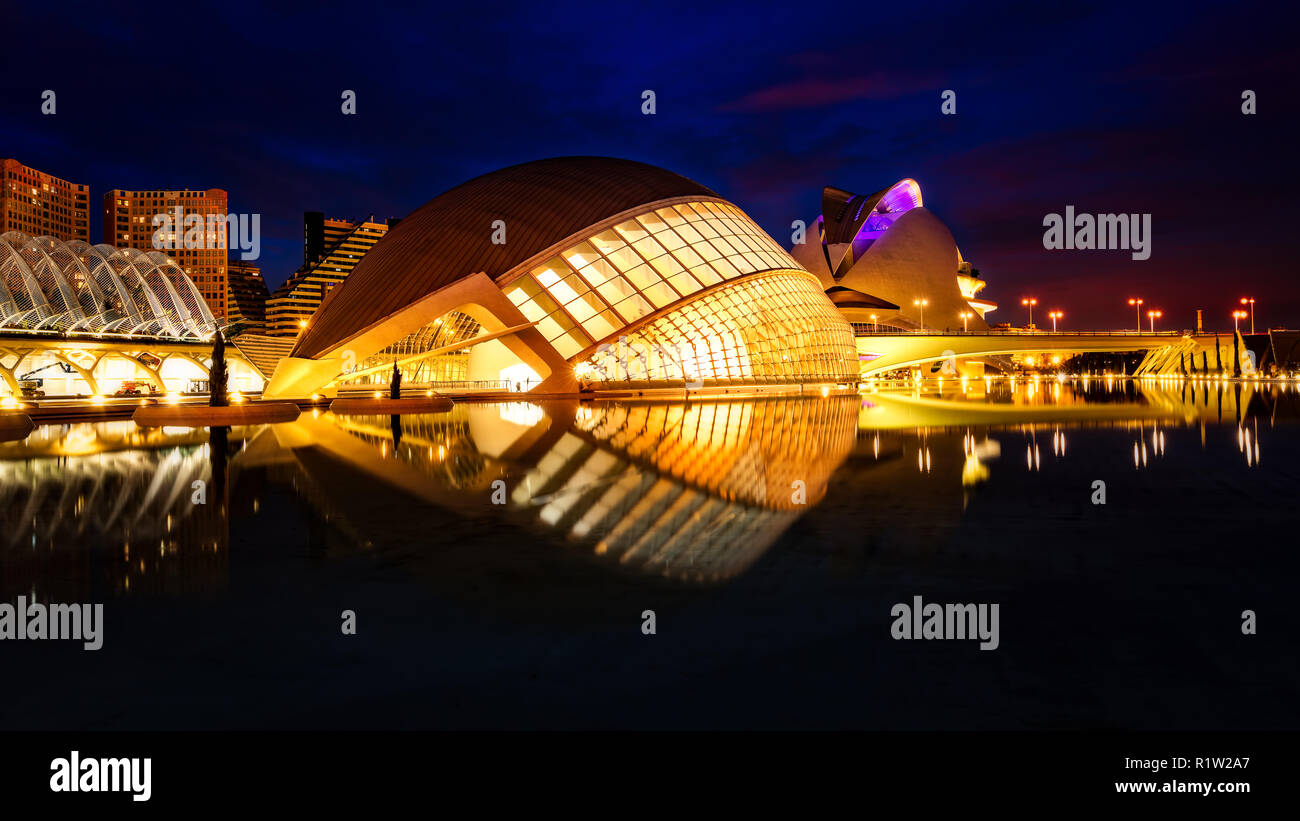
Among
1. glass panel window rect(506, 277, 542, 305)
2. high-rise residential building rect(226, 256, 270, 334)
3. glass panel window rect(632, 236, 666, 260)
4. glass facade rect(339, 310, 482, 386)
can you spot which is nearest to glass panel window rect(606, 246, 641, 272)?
glass panel window rect(632, 236, 666, 260)

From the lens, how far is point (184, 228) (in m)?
141

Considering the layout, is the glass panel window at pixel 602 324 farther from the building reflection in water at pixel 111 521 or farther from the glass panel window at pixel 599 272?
the building reflection in water at pixel 111 521

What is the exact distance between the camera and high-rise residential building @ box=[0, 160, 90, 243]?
122938 mm

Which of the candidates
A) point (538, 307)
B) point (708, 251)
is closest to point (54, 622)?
point (538, 307)

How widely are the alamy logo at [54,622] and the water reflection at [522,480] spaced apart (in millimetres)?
312

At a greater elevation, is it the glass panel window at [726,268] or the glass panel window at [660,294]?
the glass panel window at [726,268]

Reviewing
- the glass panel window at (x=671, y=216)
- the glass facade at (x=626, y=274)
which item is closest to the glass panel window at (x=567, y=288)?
the glass facade at (x=626, y=274)

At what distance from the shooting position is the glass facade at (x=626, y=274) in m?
39.3

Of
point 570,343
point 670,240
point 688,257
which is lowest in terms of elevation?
point 570,343

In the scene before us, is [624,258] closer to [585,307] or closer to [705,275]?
[585,307]

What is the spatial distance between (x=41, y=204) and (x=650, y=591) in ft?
519

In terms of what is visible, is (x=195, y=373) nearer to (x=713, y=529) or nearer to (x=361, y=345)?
(x=361, y=345)
